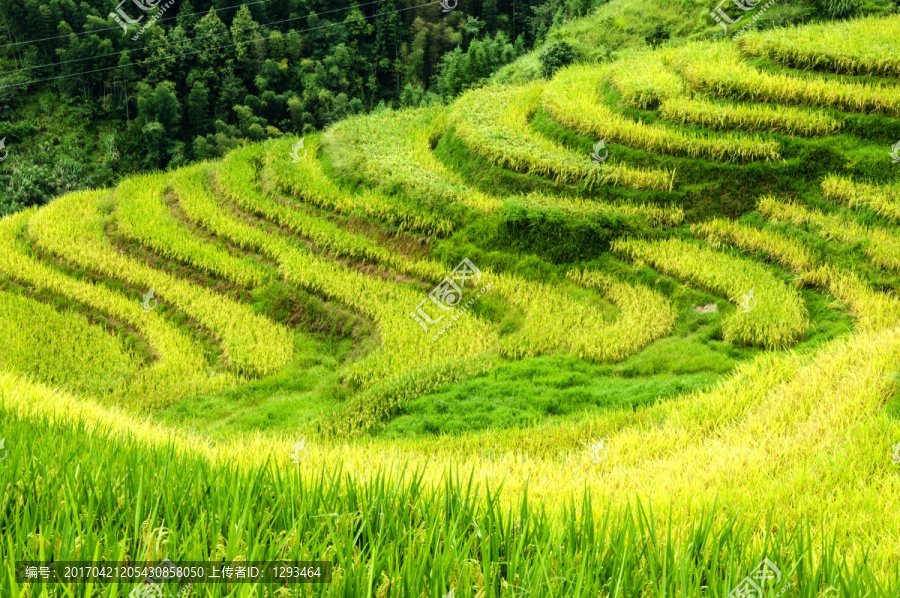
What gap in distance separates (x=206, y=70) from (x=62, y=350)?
28589 millimetres

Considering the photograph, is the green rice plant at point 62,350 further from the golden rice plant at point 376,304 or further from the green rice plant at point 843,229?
the green rice plant at point 843,229

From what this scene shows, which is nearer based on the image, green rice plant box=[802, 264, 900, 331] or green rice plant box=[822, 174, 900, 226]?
green rice plant box=[802, 264, 900, 331]

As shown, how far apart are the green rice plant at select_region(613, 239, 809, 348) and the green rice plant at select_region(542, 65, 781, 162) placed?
202 centimetres

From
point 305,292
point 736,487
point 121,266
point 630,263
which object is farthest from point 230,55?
point 736,487

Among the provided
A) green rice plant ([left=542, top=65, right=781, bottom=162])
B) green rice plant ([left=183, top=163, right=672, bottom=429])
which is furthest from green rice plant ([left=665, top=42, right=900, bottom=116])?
green rice plant ([left=183, top=163, right=672, bottom=429])

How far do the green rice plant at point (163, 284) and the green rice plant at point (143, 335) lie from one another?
41cm

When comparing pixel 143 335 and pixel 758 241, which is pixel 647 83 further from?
pixel 143 335

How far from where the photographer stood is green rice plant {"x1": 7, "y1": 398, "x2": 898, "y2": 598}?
195 cm

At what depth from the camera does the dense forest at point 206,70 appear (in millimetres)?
31953

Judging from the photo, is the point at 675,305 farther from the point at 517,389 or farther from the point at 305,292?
the point at 305,292

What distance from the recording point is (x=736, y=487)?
3.82 metres

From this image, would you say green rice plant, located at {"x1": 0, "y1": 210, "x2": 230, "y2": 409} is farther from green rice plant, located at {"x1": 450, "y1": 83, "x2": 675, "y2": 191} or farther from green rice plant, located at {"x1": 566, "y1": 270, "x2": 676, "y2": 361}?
green rice plant, located at {"x1": 450, "y1": 83, "x2": 675, "y2": 191}

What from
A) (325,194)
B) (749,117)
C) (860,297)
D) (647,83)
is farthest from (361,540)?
(647,83)

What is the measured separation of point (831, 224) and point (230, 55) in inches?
1378
